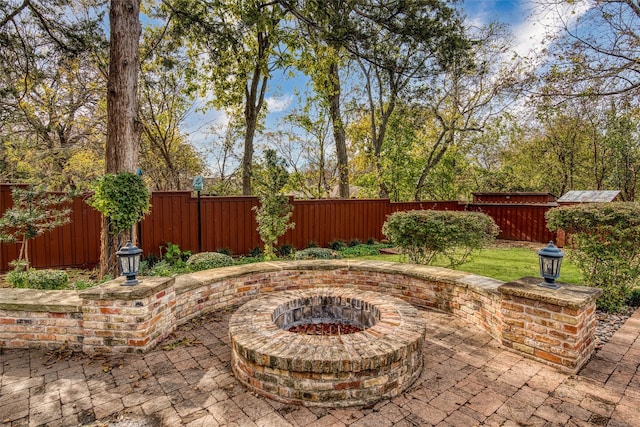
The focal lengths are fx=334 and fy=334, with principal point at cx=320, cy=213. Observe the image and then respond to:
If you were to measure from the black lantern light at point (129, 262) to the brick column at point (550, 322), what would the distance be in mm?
3316

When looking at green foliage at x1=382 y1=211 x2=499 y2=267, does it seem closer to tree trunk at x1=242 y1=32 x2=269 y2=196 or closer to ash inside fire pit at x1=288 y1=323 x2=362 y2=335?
ash inside fire pit at x1=288 y1=323 x2=362 y2=335

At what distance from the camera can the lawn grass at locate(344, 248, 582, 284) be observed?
568cm

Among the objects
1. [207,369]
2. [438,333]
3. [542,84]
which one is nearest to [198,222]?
[207,369]

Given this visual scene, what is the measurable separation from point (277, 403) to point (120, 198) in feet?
12.9

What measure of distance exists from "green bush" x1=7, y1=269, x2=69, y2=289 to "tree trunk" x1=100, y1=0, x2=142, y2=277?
0.65 meters

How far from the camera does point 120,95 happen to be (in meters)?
5.36

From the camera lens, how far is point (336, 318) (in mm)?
3475

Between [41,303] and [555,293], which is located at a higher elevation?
[555,293]

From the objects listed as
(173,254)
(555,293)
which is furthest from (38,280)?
(555,293)

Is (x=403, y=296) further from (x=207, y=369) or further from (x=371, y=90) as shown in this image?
(x=371, y=90)

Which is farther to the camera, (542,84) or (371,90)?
(371,90)

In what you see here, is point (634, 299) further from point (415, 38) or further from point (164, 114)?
point (164, 114)

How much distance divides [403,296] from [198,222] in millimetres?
5168

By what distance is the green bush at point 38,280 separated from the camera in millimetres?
4695
